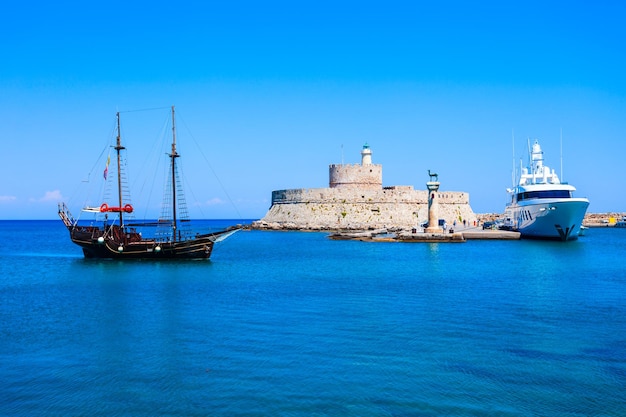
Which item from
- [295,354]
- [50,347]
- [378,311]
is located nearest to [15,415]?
[50,347]

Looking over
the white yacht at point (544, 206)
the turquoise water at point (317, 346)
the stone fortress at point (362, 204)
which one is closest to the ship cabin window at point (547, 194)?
the white yacht at point (544, 206)

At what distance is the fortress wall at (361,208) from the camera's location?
153 feet

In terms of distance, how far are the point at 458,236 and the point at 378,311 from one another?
871 inches

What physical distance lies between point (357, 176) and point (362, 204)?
3.01 m

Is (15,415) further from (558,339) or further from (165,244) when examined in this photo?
(165,244)

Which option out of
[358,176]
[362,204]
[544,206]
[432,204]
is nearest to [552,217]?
[544,206]

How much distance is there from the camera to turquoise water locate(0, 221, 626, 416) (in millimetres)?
6305

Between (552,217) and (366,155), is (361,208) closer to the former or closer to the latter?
(366,155)

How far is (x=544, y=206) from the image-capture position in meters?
30.5

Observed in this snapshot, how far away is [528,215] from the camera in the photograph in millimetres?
33156

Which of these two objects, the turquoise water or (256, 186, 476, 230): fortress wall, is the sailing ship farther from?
(256, 186, 476, 230): fortress wall

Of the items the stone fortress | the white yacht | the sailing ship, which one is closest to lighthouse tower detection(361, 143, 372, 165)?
the stone fortress

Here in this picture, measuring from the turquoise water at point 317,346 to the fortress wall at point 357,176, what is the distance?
105ft

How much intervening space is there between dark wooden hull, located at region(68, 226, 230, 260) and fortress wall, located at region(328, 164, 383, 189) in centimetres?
2652
